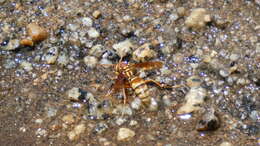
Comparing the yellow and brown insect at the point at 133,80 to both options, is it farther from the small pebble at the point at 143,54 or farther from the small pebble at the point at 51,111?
the small pebble at the point at 51,111

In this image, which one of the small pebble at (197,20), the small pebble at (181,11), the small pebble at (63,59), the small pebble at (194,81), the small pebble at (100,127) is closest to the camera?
the small pebble at (100,127)

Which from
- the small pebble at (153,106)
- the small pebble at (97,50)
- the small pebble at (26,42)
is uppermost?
the small pebble at (26,42)

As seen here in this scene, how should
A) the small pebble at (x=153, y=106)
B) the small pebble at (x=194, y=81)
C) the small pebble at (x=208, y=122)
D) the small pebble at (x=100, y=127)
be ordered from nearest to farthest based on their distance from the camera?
the small pebble at (x=208, y=122), the small pebble at (x=100, y=127), the small pebble at (x=153, y=106), the small pebble at (x=194, y=81)

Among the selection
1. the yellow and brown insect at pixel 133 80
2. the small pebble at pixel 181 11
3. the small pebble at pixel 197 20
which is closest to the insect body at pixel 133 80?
the yellow and brown insect at pixel 133 80

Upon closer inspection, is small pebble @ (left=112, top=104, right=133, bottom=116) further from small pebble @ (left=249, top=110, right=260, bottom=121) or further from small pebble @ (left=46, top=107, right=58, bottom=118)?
small pebble @ (left=249, top=110, right=260, bottom=121)

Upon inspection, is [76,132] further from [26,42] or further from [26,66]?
[26,42]

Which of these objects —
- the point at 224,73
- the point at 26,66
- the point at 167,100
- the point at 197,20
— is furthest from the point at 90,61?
the point at 224,73

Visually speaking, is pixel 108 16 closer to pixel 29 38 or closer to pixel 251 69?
pixel 29 38
